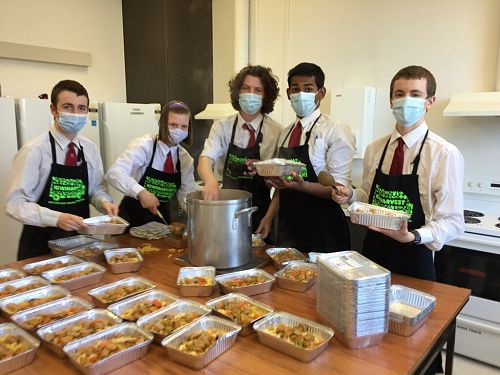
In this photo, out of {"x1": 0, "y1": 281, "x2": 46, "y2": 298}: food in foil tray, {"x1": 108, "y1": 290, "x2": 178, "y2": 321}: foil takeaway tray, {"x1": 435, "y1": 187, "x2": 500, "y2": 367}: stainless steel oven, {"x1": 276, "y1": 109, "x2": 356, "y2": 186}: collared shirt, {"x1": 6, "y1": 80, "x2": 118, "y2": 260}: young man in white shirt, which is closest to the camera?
{"x1": 108, "y1": 290, "x2": 178, "y2": 321}: foil takeaway tray

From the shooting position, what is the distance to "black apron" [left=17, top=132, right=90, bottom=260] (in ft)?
7.29

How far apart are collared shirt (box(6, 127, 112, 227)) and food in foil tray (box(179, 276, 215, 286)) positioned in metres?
0.81

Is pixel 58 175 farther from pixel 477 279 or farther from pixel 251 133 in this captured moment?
pixel 477 279

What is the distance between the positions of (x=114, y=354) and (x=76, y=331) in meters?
0.23

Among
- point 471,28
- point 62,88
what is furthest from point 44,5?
point 471,28

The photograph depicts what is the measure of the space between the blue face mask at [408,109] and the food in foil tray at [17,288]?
5.61 feet

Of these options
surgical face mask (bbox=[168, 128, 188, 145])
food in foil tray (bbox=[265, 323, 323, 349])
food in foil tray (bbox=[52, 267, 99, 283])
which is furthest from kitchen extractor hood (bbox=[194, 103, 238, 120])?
food in foil tray (bbox=[265, 323, 323, 349])

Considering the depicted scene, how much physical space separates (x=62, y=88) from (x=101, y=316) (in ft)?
4.84

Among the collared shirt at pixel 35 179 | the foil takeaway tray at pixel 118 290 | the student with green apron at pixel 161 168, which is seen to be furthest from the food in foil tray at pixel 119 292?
the student with green apron at pixel 161 168

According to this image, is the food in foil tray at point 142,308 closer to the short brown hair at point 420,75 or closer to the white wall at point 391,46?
the short brown hair at point 420,75

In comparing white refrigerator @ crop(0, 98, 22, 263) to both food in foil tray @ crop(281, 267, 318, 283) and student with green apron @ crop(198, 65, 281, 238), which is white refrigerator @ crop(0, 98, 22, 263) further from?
food in foil tray @ crop(281, 267, 318, 283)

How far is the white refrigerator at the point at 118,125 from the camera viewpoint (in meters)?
4.12

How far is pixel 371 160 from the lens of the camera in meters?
2.13

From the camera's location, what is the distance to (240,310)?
139cm
